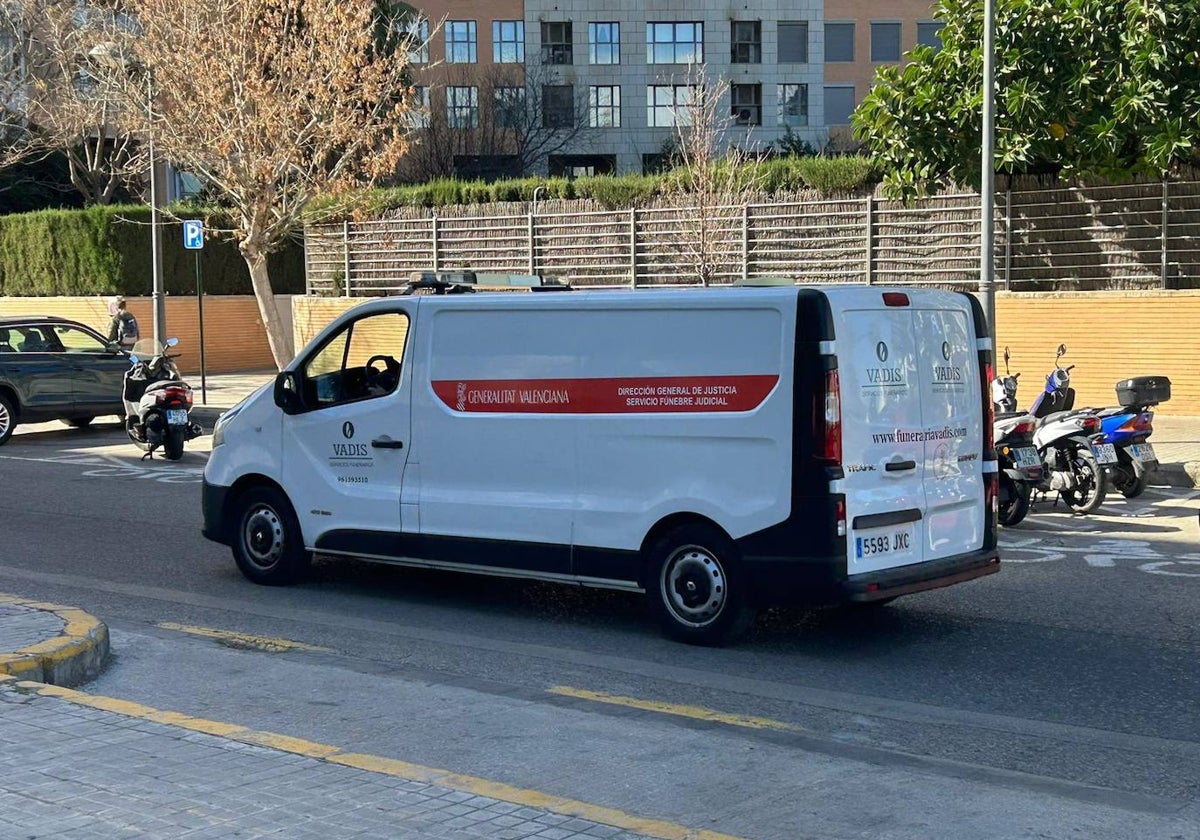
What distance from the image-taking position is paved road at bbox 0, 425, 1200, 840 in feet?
18.2

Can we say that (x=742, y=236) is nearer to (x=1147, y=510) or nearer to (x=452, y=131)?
(x=1147, y=510)

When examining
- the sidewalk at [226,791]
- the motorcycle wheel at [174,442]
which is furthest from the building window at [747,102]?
the sidewalk at [226,791]

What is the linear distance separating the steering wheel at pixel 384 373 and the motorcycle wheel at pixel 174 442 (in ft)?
27.7

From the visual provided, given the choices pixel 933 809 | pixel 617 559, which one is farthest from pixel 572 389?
pixel 933 809

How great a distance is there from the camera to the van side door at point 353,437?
9414 millimetres

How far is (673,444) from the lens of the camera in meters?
8.18

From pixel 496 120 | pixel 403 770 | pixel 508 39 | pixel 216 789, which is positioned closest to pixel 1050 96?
pixel 403 770

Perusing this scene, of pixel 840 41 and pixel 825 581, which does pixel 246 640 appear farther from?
pixel 840 41

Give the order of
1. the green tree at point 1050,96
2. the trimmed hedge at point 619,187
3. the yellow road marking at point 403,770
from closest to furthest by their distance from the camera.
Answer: the yellow road marking at point 403,770
the green tree at point 1050,96
the trimmed hedge at point 619,187

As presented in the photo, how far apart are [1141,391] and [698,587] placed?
645cm

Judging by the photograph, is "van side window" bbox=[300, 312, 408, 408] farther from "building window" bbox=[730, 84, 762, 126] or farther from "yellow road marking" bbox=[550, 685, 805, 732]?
"building window" bbox=[730, 84, 762, 126]

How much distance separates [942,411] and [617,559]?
77.8 inches

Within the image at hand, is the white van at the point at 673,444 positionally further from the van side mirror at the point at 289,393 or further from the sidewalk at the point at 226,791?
the sidewalk at the point at 226,791

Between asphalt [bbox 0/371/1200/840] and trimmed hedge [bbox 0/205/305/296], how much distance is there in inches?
1056
